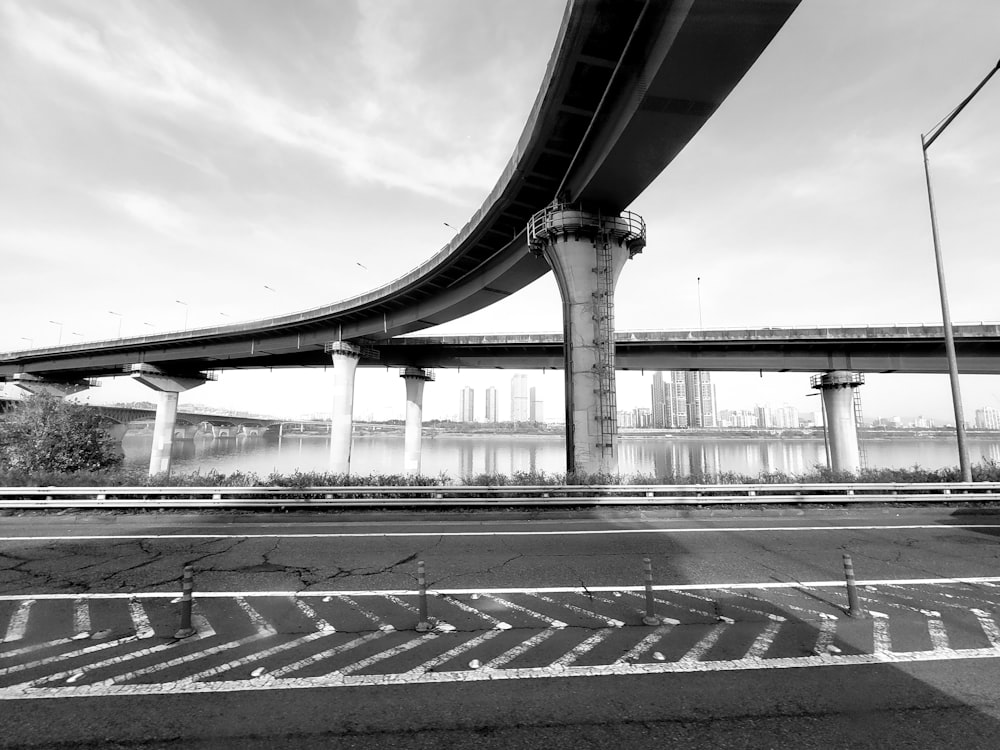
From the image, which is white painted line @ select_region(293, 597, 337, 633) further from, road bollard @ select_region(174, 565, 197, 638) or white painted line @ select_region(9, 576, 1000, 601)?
road bollard @ select_region(174, 565, 197, 638)

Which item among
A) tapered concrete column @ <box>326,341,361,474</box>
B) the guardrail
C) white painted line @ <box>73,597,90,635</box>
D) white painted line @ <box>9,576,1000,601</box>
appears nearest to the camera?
white painted line @ <box>73,597,90,635</box>

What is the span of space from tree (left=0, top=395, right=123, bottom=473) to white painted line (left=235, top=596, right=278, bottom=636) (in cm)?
2154

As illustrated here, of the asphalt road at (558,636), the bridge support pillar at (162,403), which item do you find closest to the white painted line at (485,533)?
the asphalt road at (558,636)

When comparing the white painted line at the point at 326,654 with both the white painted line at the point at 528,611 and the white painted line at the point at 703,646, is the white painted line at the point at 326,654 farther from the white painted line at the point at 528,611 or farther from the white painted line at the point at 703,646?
the white painted line at the point at 703,646

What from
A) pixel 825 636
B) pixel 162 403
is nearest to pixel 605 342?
pixel 825 636

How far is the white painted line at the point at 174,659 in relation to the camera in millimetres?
4832

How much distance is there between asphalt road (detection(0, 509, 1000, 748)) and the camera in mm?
4008

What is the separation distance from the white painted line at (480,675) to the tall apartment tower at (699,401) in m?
130

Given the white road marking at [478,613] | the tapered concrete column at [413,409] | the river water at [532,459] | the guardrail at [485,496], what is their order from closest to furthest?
the white road marking at [478,613] < the guardrail at [485,496] < the tapered concrete column at [413,409] < the river water at [532,459]

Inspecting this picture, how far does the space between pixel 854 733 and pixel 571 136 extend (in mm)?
16754

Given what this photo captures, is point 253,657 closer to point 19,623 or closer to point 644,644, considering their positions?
point 19,623

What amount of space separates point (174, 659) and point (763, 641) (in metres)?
6.58

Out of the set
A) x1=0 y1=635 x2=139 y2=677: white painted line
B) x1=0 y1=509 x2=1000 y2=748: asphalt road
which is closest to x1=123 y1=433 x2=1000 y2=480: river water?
x1=0 y1=509 x2=1000 y2=748: asphalt road

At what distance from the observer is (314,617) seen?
20.7ft
